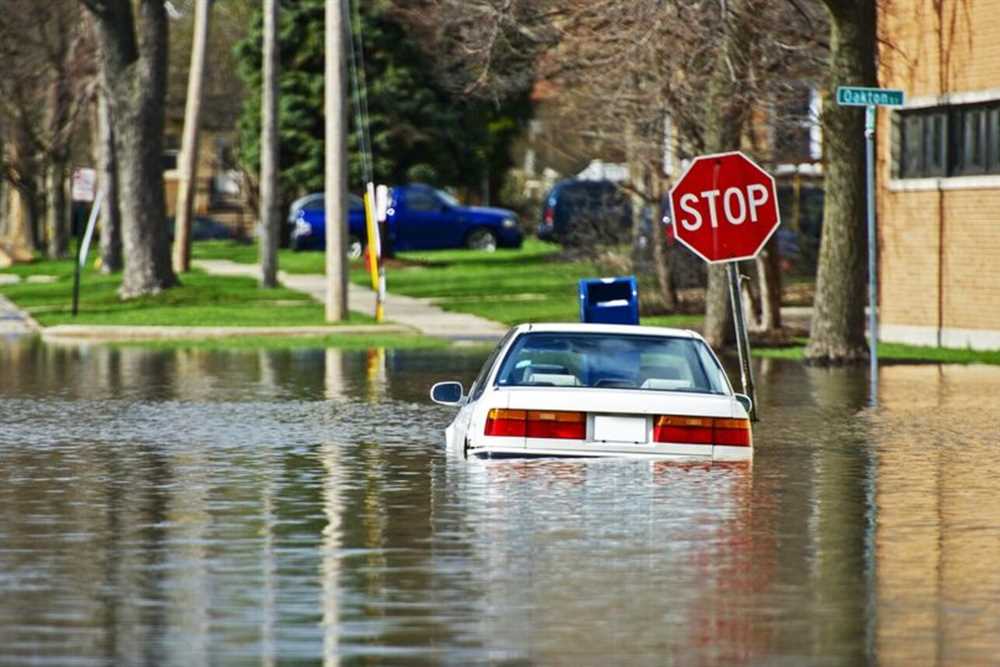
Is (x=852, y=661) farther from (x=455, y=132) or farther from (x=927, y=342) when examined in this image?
(x=455, y=132)

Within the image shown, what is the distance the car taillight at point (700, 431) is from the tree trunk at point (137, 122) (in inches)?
1194

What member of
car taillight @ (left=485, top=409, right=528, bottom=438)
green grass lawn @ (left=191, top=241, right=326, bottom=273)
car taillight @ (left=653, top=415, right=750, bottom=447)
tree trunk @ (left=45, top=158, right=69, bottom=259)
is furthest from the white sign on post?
tree trunk @ (left=45, top=158, right=69, bottom=259)

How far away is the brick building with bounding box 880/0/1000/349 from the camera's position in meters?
32.7

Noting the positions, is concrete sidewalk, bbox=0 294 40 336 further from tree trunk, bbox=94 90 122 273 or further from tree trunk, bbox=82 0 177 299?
tree trunk, bbox=94 90 122 273

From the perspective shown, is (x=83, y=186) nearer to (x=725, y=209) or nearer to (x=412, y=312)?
(x=412, y=312)

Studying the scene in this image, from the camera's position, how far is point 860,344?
30984 mm

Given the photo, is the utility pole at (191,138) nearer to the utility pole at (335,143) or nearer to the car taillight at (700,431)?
the utility pole at (335,143)

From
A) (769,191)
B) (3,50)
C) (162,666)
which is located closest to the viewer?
(162,666)

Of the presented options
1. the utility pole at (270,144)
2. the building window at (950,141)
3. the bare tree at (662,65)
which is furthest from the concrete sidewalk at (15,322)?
the building window at (950,141)

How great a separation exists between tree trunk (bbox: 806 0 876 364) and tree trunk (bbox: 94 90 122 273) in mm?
30253

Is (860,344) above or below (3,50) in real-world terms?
below

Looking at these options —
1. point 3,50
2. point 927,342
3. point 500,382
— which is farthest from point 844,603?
point 3,50

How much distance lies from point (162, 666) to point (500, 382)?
6.81 meters

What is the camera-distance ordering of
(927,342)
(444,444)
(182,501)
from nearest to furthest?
(182,501), (444,444), (927,342)
